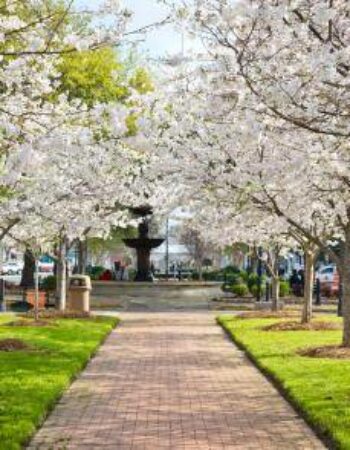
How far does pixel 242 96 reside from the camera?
973 centimetres

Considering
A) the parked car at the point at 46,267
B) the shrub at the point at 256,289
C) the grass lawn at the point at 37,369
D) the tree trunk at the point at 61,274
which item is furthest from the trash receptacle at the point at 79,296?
the parked car at the point at 46,267

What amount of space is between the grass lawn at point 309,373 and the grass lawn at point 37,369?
2.84m

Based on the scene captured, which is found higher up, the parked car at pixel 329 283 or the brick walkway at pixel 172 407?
the parked car at pixel 329 283

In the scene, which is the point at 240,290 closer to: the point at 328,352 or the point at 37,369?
the point at 328,352

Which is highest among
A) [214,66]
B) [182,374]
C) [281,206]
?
A: [214,66]

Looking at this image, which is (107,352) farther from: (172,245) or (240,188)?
(172,245)

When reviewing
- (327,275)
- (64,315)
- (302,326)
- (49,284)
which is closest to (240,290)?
(327,275)

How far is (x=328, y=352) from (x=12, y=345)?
546 centimetres

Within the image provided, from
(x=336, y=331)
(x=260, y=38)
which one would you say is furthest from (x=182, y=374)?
(x=336, y=331)

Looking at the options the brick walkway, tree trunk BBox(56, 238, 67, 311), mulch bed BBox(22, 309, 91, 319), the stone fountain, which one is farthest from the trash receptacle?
the stone fountain

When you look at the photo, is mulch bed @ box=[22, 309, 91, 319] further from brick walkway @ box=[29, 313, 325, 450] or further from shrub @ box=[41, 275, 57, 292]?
shrub @ box=[41, 275, 57, 292]

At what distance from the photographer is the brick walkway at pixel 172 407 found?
852 centimetres

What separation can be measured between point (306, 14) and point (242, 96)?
1.13m

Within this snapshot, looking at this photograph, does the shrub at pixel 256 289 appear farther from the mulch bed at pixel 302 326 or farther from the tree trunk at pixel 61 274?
the mulch bed at pixel 302 326
